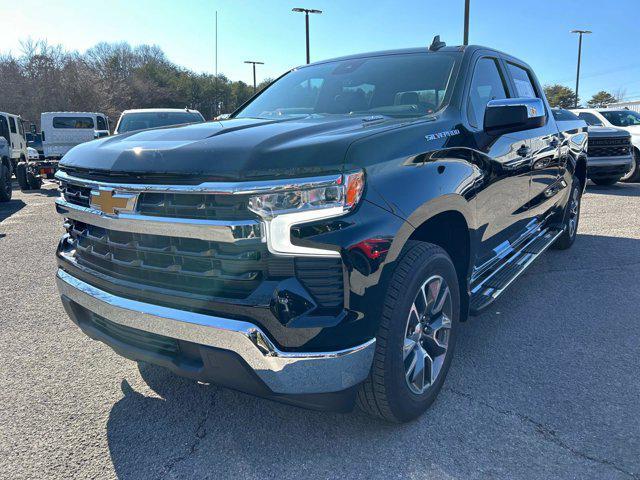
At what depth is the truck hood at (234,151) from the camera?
6.31ft

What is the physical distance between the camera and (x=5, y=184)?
11.2 meters

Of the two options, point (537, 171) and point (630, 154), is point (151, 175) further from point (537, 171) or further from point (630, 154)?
point (630, 154)

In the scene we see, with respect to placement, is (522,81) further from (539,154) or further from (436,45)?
(436,45)

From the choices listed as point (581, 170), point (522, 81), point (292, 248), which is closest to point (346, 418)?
point (292, 248)

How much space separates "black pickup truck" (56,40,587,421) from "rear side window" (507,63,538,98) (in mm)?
1357

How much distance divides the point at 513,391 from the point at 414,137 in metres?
1.49

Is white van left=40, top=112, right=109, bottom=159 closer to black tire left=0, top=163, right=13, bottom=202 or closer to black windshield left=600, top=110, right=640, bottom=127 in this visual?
black tire left=0, top=163, right=13, bottom=202

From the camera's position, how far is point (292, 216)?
188 cm

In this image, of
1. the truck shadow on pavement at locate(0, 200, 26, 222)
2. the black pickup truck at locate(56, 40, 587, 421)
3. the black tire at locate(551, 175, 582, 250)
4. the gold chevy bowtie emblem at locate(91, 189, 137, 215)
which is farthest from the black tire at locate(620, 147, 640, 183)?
the truck shadow on pavement at locate(0, 200, 26, 222)

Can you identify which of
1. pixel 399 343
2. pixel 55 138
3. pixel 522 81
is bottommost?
pixel 399 343

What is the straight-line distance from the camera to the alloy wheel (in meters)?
2.35

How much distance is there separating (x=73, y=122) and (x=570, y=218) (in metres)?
15.7

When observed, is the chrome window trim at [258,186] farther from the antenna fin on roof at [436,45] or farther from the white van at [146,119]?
the white van at [146,119]

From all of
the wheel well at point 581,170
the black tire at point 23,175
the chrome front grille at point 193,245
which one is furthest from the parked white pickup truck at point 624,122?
the black tire at point 23,175
